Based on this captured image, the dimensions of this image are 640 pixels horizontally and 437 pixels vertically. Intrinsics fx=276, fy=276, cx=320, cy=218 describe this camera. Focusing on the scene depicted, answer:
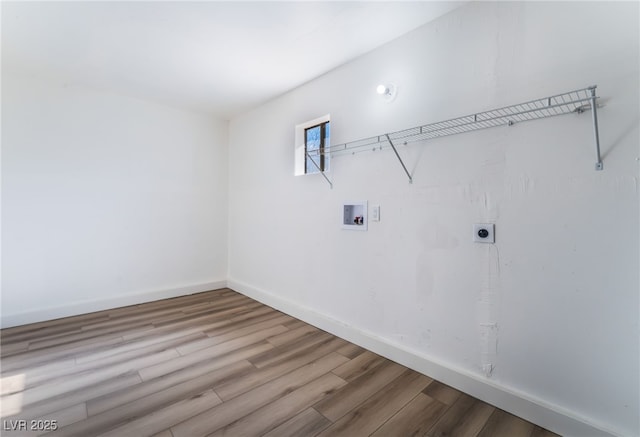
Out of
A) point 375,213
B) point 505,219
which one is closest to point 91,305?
Answer: point 375,213

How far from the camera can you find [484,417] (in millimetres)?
1518

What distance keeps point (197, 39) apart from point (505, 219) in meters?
2.51

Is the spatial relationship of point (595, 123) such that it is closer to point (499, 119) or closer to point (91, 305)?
point (499, 119)

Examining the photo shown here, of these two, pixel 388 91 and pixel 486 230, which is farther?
pixel 388 91

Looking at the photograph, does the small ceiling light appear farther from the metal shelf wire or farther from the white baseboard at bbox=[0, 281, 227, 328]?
the white baseboard at bbox=[0, 281, 227, 328]

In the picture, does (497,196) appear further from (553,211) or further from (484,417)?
(484,417)

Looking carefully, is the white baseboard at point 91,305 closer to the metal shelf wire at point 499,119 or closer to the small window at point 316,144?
the small window at point 316,144

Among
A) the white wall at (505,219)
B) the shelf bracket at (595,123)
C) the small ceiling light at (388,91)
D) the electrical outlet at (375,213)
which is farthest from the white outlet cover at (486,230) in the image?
the small ceiling light at (388,91)

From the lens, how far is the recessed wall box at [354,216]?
230 cm

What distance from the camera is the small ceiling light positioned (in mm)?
2107

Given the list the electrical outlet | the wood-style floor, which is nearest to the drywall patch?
the wood-style floor

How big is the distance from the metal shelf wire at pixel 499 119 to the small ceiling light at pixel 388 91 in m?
0.29

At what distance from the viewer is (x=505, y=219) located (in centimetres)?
158

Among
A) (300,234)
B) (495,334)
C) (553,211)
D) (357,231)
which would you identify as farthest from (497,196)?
(300,234)
